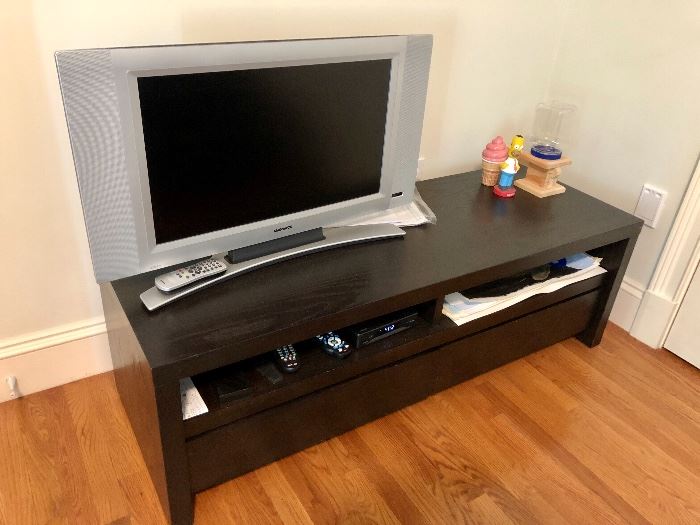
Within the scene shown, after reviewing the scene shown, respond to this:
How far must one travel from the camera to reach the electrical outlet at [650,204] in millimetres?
1792

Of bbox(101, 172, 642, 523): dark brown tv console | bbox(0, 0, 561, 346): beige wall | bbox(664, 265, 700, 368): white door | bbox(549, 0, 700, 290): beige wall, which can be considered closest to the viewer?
bbox(101, 172, 642, 523): dark brown tv console

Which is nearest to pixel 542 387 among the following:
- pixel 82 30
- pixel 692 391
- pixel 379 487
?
pixel 692 391

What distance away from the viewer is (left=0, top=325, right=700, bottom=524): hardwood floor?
130 cm

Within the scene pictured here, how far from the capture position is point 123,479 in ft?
4.42

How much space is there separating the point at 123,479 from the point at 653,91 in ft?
5.90

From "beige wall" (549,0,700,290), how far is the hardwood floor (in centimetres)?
56

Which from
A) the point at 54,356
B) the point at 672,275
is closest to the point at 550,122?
the point at 672,275

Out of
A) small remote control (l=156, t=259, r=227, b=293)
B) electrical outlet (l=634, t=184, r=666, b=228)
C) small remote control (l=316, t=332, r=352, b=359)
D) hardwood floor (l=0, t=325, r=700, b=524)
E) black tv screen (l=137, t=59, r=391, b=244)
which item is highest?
black tv screen (l=137, t=59, r=391, b=244)

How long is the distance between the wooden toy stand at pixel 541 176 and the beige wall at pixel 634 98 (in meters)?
0.22

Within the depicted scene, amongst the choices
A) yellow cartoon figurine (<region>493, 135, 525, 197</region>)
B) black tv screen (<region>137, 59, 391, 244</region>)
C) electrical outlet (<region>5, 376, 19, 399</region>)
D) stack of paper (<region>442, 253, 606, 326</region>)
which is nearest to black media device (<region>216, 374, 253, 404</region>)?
black tv screen (<region>137, 59, 391, 244</region>)

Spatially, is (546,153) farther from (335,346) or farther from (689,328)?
(335,346)

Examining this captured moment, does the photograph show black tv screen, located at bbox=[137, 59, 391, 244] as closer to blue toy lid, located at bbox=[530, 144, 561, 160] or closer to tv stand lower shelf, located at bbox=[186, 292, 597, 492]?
tv stand lower shelf, located at bbox=[186, 292, 597, 492]

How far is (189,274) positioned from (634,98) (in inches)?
57.0

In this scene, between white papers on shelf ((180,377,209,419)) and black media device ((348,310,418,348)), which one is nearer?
white papers on shelf ((180,377,209,419))
